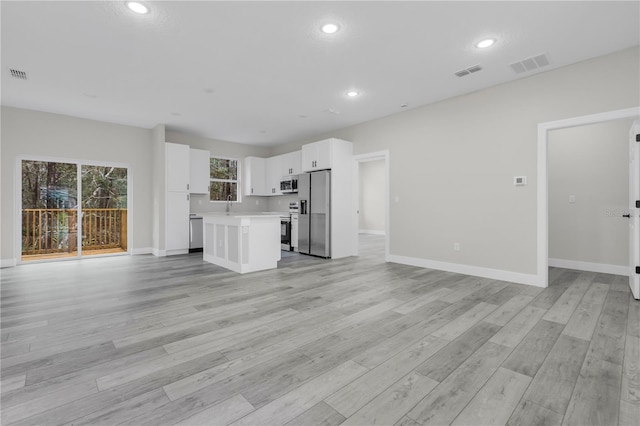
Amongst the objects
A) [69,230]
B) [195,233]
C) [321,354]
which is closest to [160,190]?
[195,233]

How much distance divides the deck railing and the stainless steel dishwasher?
143cm

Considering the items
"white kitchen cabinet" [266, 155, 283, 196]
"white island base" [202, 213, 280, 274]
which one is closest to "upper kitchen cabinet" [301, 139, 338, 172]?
"white kitchen cabinet" [266, 155, 283, 196]

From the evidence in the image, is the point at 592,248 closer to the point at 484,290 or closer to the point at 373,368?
the point at 484,290

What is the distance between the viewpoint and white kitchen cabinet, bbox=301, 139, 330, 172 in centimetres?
613

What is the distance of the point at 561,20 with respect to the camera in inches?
110

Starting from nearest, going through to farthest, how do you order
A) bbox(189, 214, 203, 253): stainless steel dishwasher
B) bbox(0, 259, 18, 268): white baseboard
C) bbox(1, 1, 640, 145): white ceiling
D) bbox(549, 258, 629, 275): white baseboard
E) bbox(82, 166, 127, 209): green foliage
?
bbox(1, 1, 640, 145): white ceiling
bbox(549, 258, 629, 275): white baseboard
bbox(0, 259, 18, 268): white baseboard
bbox(82, 166, 127, 209): green foliage
bbox(189, 214, 203, 253): stainless steel dishwasher

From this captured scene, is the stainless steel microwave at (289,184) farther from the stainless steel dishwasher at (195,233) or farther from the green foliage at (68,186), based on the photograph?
the green foliage at (68,186)

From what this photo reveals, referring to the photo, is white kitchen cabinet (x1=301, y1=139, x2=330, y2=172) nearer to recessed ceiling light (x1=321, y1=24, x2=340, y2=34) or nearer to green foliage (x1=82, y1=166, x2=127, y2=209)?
recessed ceiling light (x1=321, y1=24, x2=340, y2=34)

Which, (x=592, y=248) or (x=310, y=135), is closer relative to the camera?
(x=592, y=248)

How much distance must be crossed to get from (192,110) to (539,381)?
5.87 m

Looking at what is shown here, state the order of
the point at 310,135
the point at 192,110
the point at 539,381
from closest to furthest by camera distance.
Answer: the point at 539,381 < the point at 192,110 < the point at 310,135

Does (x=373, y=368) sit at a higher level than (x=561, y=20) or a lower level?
lower

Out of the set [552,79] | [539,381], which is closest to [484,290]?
[539,381]

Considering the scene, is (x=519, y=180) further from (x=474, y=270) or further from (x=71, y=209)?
(x=71, y=209)
